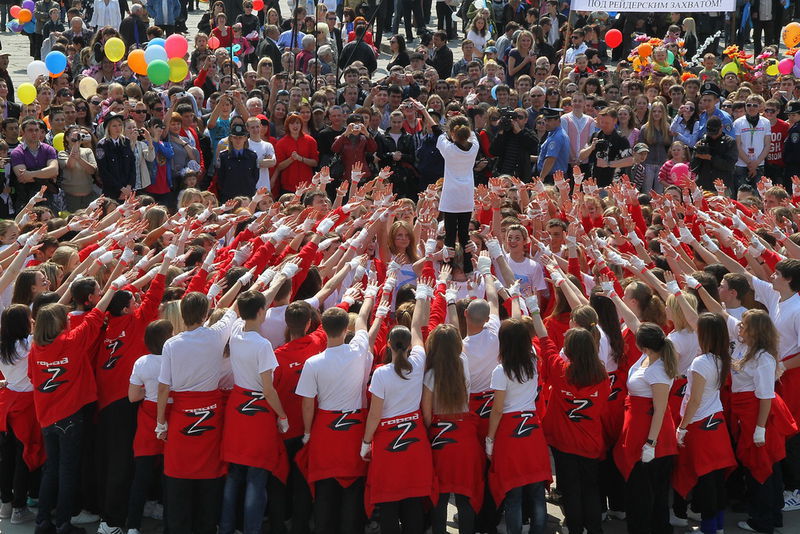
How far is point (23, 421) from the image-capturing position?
696 centimetres

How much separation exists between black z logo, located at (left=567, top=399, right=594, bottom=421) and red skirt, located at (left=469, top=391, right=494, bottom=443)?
52 centimetres

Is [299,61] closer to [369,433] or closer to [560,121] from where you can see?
[560,121]

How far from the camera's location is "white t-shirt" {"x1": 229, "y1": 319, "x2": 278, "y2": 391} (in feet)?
20.9

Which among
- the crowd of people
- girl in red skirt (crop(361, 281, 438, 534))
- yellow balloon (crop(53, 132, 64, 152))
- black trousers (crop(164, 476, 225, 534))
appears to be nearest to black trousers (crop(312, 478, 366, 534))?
the crowd of people

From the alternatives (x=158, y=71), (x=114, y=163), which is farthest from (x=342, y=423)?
(x=158, y=71)

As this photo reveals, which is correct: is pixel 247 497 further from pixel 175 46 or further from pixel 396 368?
pixel 175 46

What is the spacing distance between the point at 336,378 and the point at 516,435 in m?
1.18

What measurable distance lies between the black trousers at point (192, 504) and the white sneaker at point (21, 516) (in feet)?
3.80

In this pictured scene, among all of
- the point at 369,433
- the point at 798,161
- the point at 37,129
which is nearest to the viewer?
the point at 369,433

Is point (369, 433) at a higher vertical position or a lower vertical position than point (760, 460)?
higher

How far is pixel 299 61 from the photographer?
687 inches

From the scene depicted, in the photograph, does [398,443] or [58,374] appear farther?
[58,374]

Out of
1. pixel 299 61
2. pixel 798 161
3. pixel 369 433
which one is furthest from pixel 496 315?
pixel 299 61

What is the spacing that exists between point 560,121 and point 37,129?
638cm
